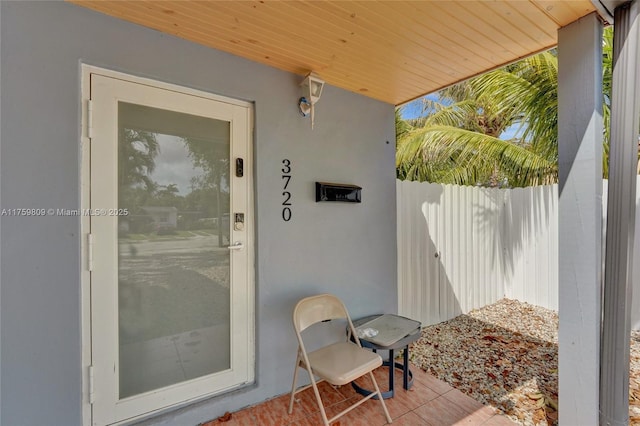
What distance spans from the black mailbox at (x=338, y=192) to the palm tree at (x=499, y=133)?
6.41 ft

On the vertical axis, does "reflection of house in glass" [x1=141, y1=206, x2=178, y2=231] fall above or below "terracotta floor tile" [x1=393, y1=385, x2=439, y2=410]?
above

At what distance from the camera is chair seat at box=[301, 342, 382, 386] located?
79.7 inches

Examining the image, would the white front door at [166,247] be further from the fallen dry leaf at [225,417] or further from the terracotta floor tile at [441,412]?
the terracotta floor tile at [441,412]

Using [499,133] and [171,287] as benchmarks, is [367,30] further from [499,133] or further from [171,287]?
[499,133]

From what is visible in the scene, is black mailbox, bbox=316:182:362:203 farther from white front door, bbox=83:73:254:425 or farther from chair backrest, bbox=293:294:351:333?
chair backrest, bbox=293:294:351:333

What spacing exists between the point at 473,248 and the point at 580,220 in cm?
289

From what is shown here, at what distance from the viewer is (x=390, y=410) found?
239 cm

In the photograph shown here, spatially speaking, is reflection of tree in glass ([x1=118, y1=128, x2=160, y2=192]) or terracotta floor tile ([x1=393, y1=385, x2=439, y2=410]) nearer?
reflection of tree in glass ([x1=118, y1=128, x2=160, y2=192])

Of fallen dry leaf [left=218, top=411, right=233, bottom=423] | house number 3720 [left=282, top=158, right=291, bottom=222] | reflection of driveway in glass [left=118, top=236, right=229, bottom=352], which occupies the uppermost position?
house number 3720 [left=282, top=158, right=291, bottom=222]

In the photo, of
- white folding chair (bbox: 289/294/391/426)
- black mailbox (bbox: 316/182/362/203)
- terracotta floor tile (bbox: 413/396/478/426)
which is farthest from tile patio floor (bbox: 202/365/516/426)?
black mailbox (bbox: 316/182/362/203)

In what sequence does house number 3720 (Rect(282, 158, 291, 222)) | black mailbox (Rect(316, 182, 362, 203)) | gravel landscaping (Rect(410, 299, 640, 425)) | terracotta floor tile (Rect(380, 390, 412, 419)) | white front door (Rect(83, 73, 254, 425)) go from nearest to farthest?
1. white front door (Rect(83, 73, 254, 425))
2. terracotta floor tile (Rect(380, 390, 412, 419))
3. gravel landscaping (Rect(410, 299, 640, 425))
4. house number 3720 (Rect(282, 158, 291, 222))
5. black mailbox (Rect(316, 182, 362, 203))

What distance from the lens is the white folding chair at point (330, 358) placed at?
2.06 m

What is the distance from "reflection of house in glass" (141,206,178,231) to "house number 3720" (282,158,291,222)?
2.82ft

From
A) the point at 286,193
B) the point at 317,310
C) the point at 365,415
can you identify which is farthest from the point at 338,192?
the point at 365,415
